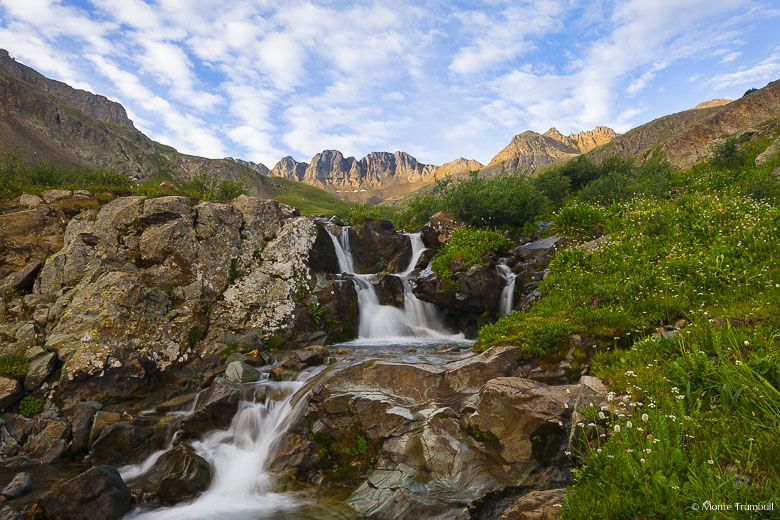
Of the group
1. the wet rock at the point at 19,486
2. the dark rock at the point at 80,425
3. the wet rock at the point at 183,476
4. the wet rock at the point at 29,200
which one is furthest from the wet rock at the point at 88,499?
the wet rock at the point at 29,200

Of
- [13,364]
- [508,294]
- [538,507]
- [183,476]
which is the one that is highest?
[508,294]

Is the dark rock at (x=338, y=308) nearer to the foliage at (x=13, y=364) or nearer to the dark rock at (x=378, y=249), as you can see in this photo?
the dark rock at (x=378, y=249)

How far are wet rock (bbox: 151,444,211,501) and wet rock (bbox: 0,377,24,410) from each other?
583cm

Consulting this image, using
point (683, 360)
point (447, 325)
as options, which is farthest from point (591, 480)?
point (447, 325)

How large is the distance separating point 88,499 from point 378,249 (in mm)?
18873

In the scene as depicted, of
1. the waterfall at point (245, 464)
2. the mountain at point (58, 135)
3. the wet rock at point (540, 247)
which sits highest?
the mountain at point (58, 135)

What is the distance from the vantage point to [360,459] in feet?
24.3

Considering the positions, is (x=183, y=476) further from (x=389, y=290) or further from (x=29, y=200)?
(x=29, y=200)

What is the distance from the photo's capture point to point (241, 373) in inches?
445

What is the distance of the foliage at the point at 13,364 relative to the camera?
10.6 meters

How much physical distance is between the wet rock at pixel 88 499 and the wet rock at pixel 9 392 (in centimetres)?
532

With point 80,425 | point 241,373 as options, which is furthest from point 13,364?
point 241,373

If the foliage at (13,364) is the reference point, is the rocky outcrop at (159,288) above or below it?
above

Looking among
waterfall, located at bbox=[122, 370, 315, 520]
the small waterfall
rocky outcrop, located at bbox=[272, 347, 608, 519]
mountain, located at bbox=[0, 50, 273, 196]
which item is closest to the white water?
the small waterfall
